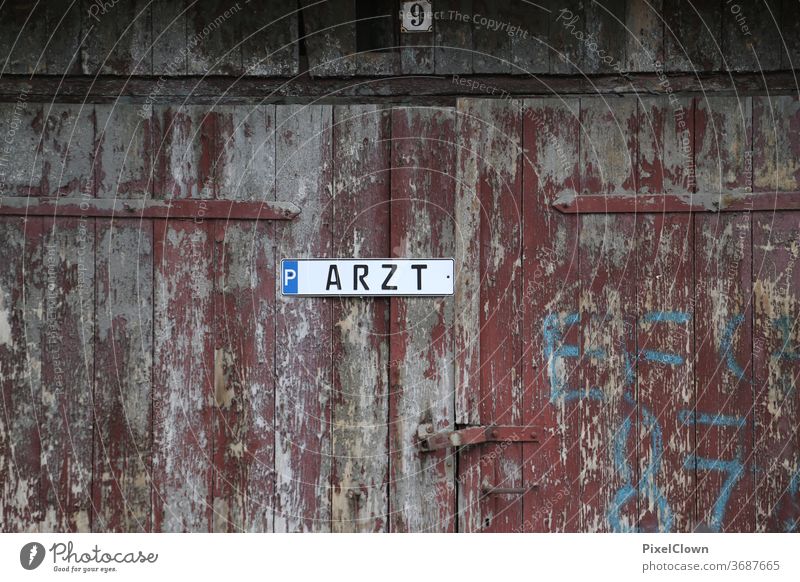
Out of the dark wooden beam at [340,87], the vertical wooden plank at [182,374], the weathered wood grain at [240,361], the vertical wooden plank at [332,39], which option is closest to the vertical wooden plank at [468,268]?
the dark wooden beam at [340,87]

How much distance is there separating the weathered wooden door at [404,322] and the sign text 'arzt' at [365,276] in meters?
0.04

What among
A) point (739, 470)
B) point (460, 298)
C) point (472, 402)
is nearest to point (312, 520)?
point (472, 402)

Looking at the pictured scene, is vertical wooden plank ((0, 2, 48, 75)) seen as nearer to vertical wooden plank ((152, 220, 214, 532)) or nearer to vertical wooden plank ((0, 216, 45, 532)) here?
vertical wooden plank ((0, 216, 45, 532))

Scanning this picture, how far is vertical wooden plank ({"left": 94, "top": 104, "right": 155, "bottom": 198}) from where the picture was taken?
2.84 m

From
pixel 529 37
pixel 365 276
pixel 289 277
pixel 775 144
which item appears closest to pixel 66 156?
pixel 289 277

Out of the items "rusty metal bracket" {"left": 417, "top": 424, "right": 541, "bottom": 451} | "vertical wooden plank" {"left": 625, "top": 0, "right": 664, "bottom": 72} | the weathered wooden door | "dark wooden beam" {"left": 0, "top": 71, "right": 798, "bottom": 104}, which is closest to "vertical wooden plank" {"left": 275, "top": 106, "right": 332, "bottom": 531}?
the weathered wooden door

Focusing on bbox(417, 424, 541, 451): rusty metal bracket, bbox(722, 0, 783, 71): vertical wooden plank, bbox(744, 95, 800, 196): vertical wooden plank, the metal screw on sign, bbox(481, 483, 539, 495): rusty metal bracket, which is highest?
the metal screw on sign

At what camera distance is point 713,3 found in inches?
111

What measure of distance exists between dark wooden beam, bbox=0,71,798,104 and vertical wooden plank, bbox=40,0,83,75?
42mm

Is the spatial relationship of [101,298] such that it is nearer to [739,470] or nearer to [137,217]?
[137,217]

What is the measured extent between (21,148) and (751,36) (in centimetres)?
263

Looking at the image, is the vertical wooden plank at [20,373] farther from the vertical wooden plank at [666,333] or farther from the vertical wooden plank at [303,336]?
the vertical wooden plank at [666,333]

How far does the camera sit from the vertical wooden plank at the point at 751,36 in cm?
281

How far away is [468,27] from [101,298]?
1634mm
